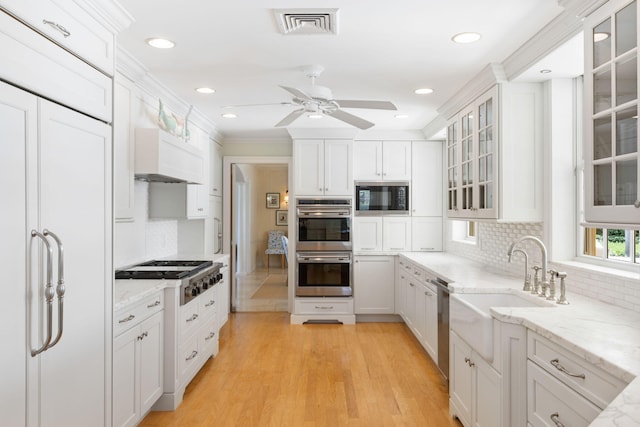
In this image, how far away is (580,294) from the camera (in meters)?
2.59

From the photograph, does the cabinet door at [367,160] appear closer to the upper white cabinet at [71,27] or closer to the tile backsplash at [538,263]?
the tile backsplash at [538,263]

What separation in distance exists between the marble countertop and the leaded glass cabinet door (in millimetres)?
1176

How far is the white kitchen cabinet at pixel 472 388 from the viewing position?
2.14 meters

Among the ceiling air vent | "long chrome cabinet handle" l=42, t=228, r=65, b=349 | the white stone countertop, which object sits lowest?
the white stone countertop

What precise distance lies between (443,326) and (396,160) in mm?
2691

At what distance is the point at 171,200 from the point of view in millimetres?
4141

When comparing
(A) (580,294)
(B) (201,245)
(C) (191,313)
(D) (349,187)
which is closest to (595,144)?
(A) (580,294)

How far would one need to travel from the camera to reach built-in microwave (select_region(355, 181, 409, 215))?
548 centimetres

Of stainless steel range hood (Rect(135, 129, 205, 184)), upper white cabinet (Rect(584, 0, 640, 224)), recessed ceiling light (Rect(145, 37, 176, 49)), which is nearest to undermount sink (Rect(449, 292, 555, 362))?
upper white cabinet (Rect(584, 0, 640, 224))

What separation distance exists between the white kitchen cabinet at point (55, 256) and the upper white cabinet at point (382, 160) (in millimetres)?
3758

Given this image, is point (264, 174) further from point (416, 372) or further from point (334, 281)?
point (416, 372)

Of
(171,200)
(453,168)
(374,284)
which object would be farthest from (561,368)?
(374,284)

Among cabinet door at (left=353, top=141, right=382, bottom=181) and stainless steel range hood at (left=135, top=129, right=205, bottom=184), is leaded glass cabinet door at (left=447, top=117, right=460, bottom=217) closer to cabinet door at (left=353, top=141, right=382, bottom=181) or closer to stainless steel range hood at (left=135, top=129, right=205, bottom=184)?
cabinet door at (left=353, top=141, right=382, bottom=181)

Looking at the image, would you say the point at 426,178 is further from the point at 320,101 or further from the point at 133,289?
the point at 133,289
